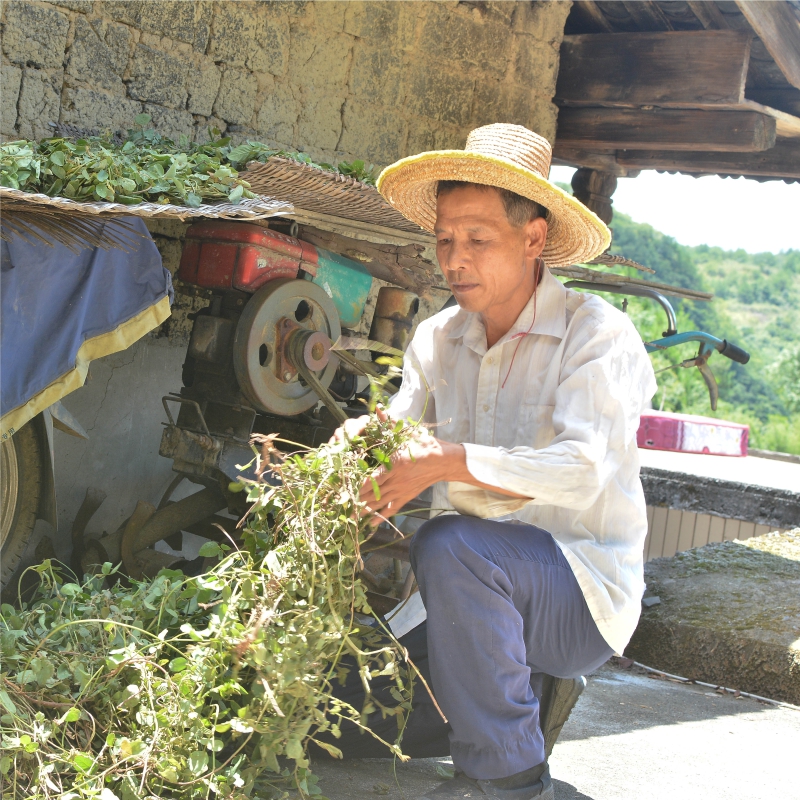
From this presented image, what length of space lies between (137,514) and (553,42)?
409cm

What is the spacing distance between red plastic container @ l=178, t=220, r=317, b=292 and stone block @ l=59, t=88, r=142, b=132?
79 centimetres

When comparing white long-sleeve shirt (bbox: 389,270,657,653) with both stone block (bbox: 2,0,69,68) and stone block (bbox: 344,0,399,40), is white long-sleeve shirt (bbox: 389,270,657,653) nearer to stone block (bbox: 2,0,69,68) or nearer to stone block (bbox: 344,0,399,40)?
stone block (bbox: 2,0,69,68)

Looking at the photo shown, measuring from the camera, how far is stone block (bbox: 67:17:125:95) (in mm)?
4035

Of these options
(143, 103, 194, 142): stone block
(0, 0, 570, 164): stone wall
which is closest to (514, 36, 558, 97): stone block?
(0, 0, 570, 164): stone wall

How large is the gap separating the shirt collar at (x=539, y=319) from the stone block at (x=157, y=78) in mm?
2524

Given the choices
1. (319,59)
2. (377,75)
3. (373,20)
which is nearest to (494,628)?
(319,59)

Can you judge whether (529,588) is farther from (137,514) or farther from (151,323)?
(137,514)

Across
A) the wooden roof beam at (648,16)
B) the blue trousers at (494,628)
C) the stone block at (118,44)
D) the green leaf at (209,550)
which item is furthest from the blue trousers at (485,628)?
the wooden roof beam at (648,16)

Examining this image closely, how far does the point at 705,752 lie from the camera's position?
2.84 meters

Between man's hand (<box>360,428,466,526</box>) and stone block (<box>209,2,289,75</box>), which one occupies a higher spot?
stone block (<box>209,2,289,75</box>)

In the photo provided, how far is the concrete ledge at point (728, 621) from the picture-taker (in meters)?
3.70

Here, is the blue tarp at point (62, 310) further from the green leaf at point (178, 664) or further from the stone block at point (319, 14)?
the stone block at point (319, 14)

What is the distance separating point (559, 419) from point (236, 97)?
10.5ft

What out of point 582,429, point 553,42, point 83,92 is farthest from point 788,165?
point 582,429
